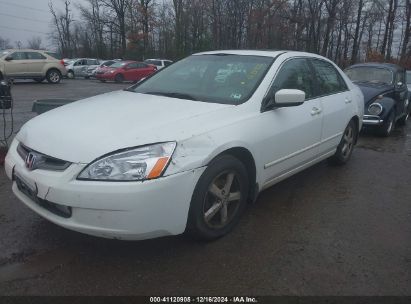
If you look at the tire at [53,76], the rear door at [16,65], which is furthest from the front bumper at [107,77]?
the rear door at [16,65]

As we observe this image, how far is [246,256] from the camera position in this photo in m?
3.00

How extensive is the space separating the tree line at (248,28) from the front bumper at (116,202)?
29.1m

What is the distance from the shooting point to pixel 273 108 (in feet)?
Answer: 11.7

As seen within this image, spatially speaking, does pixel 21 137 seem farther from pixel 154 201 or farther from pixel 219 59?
pixel 219 59

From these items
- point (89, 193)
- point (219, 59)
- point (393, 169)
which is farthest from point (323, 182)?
point (89, 193)

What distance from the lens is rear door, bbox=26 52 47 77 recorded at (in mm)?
18594

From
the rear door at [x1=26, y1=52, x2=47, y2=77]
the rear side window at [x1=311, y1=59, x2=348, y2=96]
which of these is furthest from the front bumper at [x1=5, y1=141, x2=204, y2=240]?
the rear door at [x1=26, y1=52, x2=47, y2=77]

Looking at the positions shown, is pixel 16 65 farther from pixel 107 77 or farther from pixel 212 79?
pixel 212 79

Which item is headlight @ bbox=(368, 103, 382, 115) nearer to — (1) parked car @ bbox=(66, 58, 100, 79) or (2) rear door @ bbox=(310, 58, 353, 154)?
(2) rear door @ bbox=(310, 58, 353, 154)

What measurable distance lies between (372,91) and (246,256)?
6284 mm

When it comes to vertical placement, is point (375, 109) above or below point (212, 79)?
below

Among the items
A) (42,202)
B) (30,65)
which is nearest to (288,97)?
(42,202)

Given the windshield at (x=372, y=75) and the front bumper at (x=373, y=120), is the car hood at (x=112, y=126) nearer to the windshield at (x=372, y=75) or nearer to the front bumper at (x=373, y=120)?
the front bumper at (x=373, y=120)

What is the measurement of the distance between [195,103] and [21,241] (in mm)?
1814
